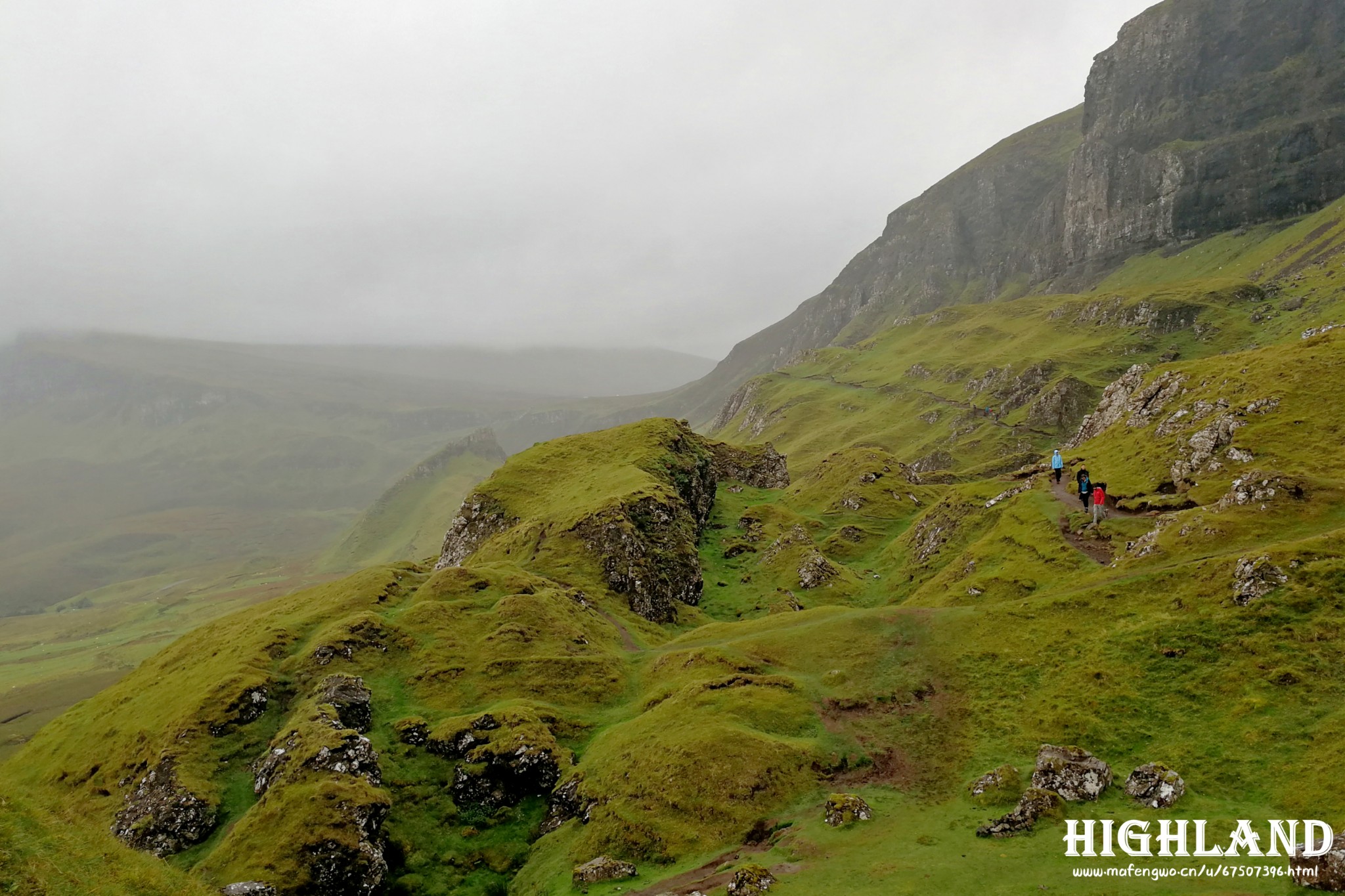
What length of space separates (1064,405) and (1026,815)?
170 meters

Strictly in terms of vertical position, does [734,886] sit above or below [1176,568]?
below

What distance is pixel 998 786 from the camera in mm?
41250

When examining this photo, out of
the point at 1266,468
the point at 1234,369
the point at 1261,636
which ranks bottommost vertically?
the point at 1261,636

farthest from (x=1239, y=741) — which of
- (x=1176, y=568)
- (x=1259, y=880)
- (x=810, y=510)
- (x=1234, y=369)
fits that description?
(x=810, y=510)

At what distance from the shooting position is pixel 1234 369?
275 feet

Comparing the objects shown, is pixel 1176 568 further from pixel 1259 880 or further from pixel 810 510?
pixel 810 510

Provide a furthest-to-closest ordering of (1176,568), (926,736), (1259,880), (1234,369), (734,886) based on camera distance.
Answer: (1234,369), (1176,568), (926,736), (734,886), (1259,880)

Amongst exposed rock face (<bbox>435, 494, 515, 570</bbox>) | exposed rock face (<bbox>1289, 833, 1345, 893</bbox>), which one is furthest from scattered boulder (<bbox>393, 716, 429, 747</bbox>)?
exposed rock face (<bbox>435, 494, 515, 570</bbox>)

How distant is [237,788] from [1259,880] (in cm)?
6628

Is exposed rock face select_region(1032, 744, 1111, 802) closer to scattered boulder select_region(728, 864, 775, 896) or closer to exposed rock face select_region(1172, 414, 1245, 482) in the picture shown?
scattered boulder select_region(728, 864, 775, 896)

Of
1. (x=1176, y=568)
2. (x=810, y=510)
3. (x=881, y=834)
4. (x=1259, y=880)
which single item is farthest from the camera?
(x=810, y=510)

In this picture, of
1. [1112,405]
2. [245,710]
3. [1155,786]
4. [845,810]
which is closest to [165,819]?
[245,710]

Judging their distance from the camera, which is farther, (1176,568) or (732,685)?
(732,685)

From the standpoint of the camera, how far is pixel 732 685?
192 ft
